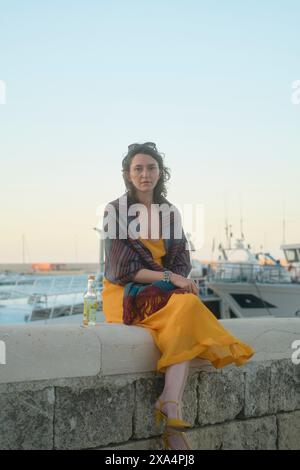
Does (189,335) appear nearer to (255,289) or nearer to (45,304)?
(45,304)

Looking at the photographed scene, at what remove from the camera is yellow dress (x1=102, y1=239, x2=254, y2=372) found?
294 cm

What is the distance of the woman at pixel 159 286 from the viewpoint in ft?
9.60

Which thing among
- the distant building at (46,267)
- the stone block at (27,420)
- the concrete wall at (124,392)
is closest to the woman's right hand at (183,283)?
the concrete wall at (124,392)

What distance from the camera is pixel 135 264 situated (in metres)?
3.29

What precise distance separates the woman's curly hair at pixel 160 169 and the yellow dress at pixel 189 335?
2.62 feet

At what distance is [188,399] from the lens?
10.3ft

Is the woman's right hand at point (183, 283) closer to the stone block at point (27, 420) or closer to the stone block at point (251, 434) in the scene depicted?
the stone block at point (251, 434)

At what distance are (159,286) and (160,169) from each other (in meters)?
0.83

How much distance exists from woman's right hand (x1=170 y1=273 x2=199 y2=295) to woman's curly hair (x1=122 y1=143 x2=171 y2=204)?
1.94 feet

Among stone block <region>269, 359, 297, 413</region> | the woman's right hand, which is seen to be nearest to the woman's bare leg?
the woman's right hand
